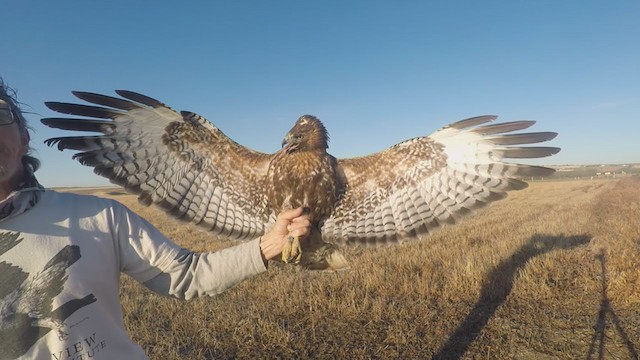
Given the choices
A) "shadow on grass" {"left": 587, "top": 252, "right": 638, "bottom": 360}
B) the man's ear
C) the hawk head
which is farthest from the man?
"shadow on grass" {"left": 587, "top": 252, "right": 638, "bottom": 360}

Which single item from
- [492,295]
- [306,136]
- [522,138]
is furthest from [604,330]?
Result: [306,136]

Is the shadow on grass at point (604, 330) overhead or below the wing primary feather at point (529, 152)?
below

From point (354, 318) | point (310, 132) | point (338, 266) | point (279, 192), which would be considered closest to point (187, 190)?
point (279, 192)

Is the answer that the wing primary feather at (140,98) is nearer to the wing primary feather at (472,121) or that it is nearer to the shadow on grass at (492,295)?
the wing primary feather at (472,121)

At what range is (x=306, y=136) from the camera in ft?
13.5

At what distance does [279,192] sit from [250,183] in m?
0.41

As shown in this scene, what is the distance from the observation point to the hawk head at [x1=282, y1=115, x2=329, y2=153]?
13.3 feet

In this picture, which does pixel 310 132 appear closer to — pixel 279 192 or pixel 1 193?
pixel 279 192

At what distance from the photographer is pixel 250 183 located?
424 centimetres

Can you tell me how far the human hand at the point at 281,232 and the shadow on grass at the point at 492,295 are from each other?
3.06m

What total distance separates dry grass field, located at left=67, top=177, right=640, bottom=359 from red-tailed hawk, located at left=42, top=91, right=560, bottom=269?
56cm

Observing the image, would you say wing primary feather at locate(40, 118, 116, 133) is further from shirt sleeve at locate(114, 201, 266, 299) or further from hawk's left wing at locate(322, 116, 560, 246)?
hawk's left wing at locate(322, 116, 560, 246)

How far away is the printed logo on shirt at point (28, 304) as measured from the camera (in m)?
1.65

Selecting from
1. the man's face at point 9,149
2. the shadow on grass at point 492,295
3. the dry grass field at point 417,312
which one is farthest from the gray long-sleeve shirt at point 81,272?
the shadow on grass at point 492,295
